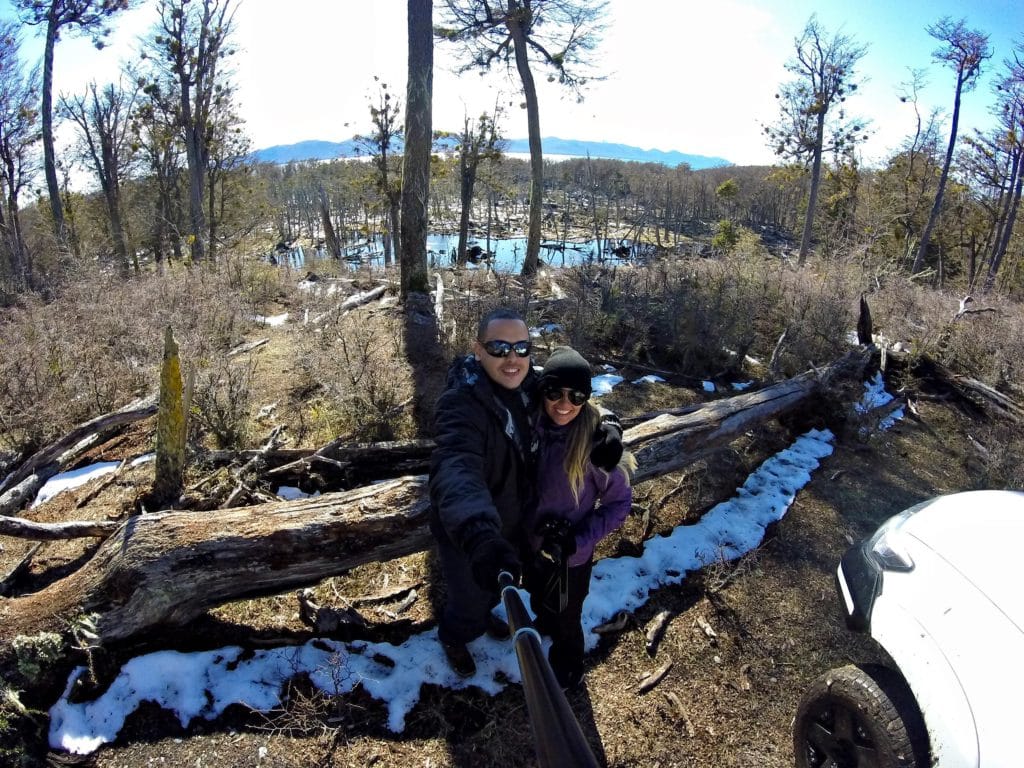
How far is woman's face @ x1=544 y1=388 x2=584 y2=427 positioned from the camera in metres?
2.21

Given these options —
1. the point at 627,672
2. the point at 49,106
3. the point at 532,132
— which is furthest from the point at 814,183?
the point at 49,106

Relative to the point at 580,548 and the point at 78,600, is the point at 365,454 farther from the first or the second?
the point at 580,548

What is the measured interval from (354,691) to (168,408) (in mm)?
2059

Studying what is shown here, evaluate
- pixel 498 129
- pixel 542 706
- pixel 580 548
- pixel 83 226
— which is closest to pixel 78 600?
pixel 580 548

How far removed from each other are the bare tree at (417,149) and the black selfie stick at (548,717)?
25.3 ft

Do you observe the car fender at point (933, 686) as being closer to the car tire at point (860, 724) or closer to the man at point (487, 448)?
the car tire at point (860, 724)

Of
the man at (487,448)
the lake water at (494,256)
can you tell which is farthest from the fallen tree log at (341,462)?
the lake water at (494,256)

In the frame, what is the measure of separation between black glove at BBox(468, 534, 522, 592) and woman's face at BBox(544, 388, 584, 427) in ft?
2.28

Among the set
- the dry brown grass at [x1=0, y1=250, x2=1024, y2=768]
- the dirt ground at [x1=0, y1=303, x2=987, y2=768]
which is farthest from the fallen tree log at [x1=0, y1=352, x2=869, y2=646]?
the dry brown grass at [x1=0, y1=250, x2=1024, y2=768]

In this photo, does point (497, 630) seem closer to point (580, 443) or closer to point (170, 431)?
point (580, 443)

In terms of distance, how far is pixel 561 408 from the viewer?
2.25 m

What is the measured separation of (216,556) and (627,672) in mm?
2249

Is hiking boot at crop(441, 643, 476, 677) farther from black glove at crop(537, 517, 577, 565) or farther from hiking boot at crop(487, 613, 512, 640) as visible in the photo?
black glove at crop(537, 517, 577, 565)

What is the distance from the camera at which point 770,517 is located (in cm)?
437
